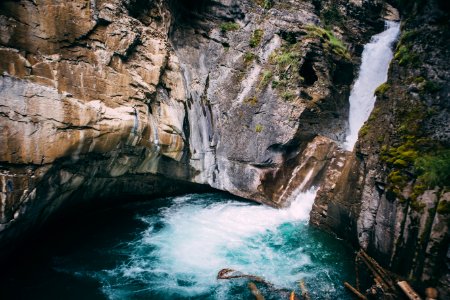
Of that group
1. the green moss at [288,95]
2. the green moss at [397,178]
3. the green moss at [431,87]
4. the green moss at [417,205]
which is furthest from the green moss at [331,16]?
the green moss at [417,205]

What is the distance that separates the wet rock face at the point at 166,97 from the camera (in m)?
7.69

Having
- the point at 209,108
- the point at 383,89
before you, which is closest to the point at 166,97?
the point at 209,108

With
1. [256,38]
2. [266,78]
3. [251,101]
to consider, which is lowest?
[251,101]

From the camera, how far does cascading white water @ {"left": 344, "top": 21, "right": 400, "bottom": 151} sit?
15289mm

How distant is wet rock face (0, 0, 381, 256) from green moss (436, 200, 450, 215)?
5703 millimetres

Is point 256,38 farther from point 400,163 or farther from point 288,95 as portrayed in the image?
point 400,163

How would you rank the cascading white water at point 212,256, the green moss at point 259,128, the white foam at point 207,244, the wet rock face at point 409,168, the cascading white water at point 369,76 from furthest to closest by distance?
1. the cascading white water at point 369,76
2. the green moss at point 259,128
3. the white foam at point 207,244
4. the cascading white water at point 212,256
5. the wet rock face at point 409,168

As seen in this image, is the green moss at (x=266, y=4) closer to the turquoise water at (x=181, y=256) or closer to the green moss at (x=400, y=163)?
the turquoise water at (x=181, y=256)

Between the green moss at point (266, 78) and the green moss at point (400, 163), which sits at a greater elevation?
the green moss at point (266, 78)

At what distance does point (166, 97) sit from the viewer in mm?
11797

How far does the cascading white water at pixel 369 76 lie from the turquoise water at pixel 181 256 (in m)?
5.74

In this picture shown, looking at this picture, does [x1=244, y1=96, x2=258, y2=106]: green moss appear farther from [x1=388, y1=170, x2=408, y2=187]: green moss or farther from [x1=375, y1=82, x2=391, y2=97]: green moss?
[x1=388, y1=170, x2=408, y2=187]: green moss

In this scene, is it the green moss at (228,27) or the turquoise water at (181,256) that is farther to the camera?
the green moss at (228,27)

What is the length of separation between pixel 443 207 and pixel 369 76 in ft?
37.3
